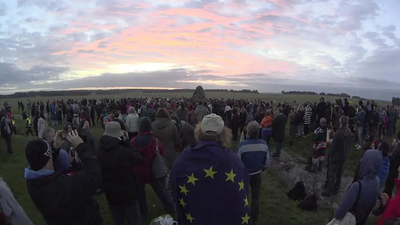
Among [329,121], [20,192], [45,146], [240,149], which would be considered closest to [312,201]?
[240,149]

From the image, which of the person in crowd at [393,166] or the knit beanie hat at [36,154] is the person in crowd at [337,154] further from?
the knit beanie hat at [36,154]

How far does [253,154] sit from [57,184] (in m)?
3.25

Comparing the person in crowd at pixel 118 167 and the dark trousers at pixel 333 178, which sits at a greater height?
the person in crowd at pixel 118 167

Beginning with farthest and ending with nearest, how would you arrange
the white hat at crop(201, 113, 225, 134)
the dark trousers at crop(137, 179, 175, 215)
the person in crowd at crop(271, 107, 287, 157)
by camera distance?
the person in crowd at crop(271, 107, 287, 157), the dark trousers at crop(137, 179, 175, 215), the white hat at crop(201, 113, 225, 134)

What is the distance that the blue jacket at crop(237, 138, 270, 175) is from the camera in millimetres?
4754

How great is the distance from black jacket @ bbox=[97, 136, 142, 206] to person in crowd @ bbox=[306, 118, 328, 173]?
641cm

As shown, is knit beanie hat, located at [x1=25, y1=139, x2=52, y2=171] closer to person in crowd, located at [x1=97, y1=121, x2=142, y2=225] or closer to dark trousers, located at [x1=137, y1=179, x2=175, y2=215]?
person in crowd, located at [x1=97, y1=121, x2=142, y2=225]

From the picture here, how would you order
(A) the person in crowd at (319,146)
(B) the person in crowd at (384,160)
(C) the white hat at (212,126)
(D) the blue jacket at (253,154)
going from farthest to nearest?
(A) the person in crowd at (319,146) < (B) the person in crowd at (384,160) < (D) the blue jacket at (253,154) < (C) the white hat at (212,126)

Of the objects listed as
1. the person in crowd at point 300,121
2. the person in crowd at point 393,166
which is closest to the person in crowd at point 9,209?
the person in crowd at point 393,166

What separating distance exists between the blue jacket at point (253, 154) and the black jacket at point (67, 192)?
2758 mm

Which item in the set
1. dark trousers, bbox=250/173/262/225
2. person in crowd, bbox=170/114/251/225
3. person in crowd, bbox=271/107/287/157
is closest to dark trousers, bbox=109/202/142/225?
person in crowd, bbox=170/114/251/225

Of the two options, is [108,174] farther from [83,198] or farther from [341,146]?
[341,146]

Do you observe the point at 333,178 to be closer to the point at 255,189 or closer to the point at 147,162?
the point at 255,189

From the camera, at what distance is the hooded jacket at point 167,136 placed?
6.07 meters
